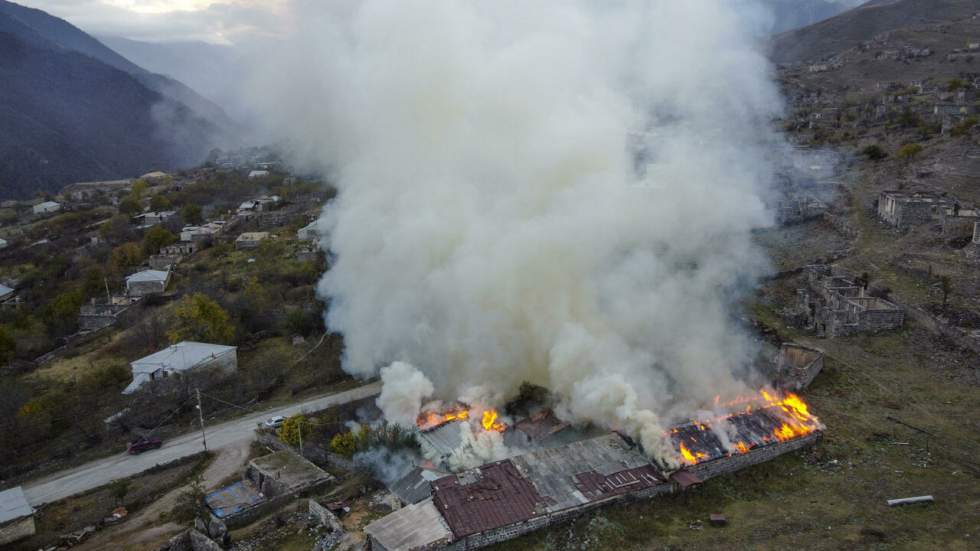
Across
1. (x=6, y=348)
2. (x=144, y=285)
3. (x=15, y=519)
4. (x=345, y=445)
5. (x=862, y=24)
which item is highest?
(x=862, y=24)

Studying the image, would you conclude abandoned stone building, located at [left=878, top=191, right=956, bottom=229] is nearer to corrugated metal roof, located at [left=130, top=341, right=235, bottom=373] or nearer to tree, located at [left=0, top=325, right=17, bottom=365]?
corrugated metal roof, located at [left=130, top=341, right=235, bottom=373]

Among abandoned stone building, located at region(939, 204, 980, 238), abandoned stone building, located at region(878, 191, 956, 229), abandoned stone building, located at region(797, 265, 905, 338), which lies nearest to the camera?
abandoned stone building, located at region(797, 265, 905, 338)

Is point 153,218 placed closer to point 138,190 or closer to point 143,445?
point 138,190

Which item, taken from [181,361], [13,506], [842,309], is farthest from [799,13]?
[13,506]

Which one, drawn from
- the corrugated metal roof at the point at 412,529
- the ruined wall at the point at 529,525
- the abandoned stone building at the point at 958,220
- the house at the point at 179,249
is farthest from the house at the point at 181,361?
the abandoned stone building at the point at 958,220

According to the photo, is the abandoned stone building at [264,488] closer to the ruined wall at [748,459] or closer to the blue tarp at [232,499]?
the blue tarp at [232,499]

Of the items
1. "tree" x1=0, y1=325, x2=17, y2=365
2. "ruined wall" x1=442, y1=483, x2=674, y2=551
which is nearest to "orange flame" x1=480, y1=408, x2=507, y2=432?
"ruined wall" x1=442, y1=483, x2=674, y2=551
